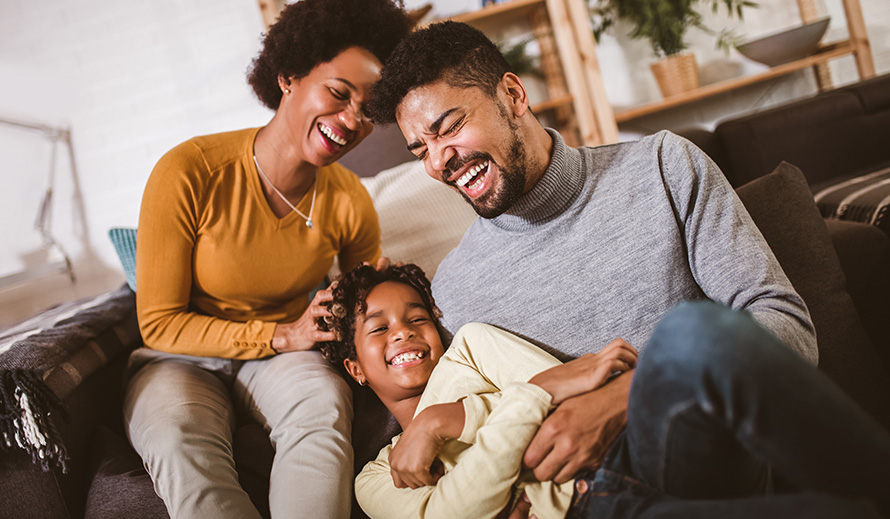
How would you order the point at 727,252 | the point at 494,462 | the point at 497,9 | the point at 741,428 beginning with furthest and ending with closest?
the point at 497,9, the point at 727,252, the point at 494,462, the point at 741,428

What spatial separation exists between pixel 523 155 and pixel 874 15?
3091mm

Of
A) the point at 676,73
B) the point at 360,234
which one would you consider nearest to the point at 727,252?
the point at 360,234

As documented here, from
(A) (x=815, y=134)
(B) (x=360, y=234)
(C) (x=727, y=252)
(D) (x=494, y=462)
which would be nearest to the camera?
(D) (x=494, y=462)

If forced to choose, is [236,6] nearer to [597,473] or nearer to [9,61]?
[9,61]

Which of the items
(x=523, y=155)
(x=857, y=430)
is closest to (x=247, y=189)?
(x=523, y=155)

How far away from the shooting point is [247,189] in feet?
5.23

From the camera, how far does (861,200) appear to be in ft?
5.93

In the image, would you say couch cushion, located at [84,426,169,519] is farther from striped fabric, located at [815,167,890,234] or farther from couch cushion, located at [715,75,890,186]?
couch cushion, located at [715,75,890,186]

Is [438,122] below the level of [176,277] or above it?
above

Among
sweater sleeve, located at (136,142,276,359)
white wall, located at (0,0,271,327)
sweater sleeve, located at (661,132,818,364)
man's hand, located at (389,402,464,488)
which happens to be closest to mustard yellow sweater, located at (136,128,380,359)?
sweater sleeve, located at (136,142,276,359)

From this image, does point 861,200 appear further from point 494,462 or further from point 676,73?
point 494,462

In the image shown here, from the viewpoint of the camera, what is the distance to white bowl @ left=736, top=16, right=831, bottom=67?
2809 mm

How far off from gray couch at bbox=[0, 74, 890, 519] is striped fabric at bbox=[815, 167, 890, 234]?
336 millimetres

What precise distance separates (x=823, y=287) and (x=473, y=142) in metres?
0.78
